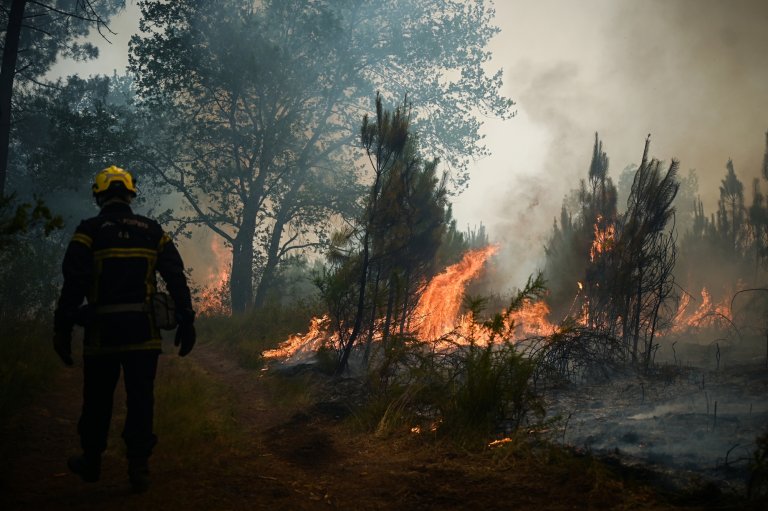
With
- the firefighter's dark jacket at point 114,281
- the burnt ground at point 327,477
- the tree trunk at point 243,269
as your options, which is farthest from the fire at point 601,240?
the tree trunk at point 243,269

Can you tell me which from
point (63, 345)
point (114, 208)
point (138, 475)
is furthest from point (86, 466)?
point (114, 208)

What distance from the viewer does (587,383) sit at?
6.81 metres

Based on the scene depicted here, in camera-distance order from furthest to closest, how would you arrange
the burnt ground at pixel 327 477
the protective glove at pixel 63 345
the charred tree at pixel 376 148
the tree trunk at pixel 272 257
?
the tree trunk at pixel 272 257
the charred tree at pixel 376 148
the protective glove at pixel 63 345
the burnt ground at pixel 327 477

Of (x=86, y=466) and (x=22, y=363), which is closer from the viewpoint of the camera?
(x=86, y=466)

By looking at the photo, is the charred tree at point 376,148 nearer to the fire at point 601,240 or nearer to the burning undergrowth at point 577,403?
the burning undergrowth at point 577,403

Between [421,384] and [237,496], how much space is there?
243 centimetres

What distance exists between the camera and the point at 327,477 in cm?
388

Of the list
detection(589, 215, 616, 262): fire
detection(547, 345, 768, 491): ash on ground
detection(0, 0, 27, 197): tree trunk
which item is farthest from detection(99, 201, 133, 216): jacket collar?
detection(589, 215, 616, 262): fire

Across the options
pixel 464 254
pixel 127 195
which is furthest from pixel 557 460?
pixel 464 254

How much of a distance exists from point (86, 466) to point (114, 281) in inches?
50.7

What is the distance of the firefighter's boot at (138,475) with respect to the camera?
3.29 meters

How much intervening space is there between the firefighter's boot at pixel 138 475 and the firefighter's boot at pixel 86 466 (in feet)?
0.96

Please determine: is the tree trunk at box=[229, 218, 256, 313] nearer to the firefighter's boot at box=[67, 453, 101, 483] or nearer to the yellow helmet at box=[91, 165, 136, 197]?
the yellow helmet at box=[91, 165, 136, 197]

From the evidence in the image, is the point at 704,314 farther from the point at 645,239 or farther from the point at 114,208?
the point at 114,208
